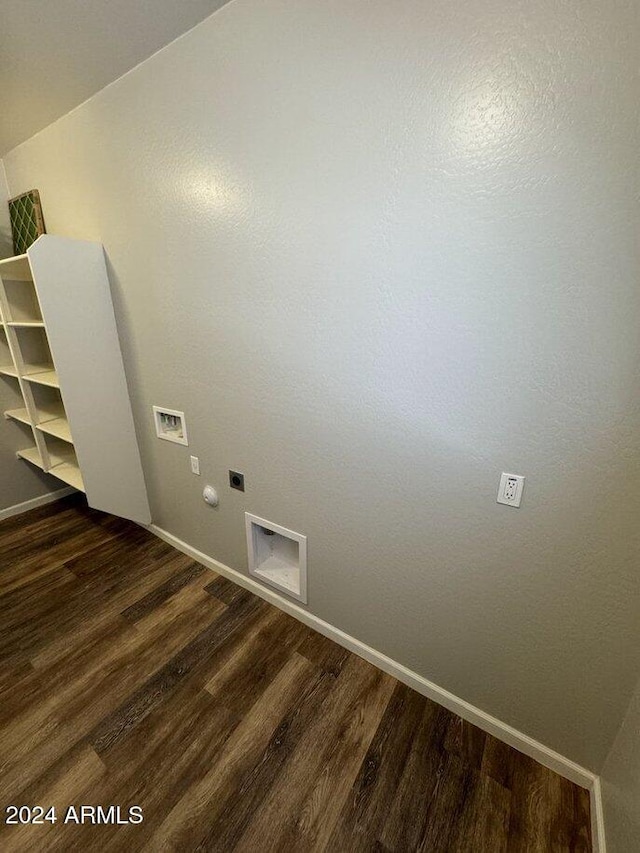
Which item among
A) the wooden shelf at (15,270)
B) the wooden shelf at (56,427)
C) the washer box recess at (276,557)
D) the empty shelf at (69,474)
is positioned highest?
the wooden shelf at (15,270)

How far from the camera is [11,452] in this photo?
2.52m

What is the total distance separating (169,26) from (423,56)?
3.41ft

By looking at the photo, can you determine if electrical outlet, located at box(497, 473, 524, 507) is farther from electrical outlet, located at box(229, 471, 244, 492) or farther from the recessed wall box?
the recessed wall box

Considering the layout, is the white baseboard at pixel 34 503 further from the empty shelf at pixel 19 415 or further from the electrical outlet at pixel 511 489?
the electrical outlet at pixel 511 489

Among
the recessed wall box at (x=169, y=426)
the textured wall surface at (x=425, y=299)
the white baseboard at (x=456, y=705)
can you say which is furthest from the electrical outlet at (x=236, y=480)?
the white baseboard at (x=456, y=705)

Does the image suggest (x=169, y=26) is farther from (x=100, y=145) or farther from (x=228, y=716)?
(x=228, y=716)

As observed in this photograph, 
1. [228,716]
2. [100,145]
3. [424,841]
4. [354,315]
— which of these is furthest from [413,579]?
[100,145]

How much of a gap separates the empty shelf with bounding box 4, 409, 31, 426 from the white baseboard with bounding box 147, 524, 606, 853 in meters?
1.89

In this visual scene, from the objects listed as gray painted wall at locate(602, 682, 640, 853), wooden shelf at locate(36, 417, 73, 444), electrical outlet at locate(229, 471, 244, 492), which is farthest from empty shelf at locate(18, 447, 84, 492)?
gray painted wall at locate(602, 682, 640, 853)

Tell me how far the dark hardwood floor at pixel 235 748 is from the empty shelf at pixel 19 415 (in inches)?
52.0

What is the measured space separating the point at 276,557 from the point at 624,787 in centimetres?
151

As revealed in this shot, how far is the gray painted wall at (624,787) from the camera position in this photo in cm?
85

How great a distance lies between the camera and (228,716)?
4.19ft

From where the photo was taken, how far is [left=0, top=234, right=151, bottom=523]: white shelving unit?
166 centimetres
